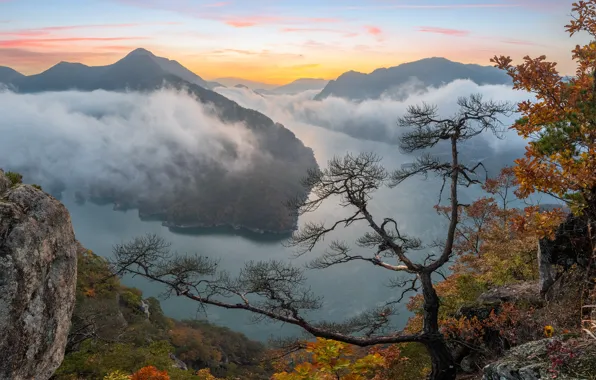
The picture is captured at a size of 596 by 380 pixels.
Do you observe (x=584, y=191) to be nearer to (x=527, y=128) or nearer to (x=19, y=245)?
(x=527, y=128)

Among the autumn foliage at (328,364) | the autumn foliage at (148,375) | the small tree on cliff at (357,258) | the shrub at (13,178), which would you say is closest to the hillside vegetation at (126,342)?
the autumn foliage at (148,375)

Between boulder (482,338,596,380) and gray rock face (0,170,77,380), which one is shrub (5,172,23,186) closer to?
gray rock face (0,170,77,380)

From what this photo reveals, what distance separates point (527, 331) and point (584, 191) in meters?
3.41

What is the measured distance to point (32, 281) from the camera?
27.5 ft

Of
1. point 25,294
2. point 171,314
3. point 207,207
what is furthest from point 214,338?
point 207,207

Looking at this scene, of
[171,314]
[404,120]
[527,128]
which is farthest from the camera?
[171,314]

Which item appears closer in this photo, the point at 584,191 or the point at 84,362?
the point at 584,191

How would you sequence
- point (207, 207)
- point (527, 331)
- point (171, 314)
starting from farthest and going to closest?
point (207, 207) → point (171, 314) → point (527, 331)

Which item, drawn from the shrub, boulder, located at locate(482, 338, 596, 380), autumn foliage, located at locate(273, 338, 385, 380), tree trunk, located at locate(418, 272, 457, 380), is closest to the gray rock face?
the shrub

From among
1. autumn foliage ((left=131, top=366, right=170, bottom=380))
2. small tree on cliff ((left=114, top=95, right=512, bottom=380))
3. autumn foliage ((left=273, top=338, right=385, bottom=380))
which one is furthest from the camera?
autumn foliage ((left=131, top=366, right=170, bottom=380))

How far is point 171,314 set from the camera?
82312mm

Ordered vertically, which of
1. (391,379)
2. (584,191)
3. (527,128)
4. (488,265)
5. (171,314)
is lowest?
(171,314)

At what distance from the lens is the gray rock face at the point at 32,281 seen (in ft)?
25.5

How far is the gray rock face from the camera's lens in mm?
7781
